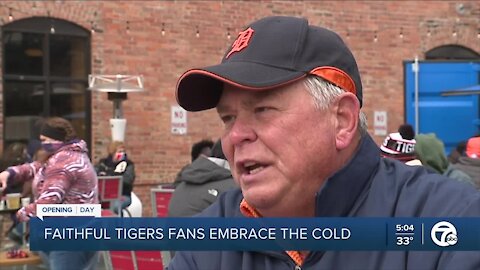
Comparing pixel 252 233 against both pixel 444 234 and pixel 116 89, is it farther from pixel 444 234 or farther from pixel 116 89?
pixel 116 89

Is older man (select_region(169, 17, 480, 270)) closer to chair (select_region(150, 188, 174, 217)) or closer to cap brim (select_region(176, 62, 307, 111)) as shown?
cap brim (select_region(176, 62, 307, 111))

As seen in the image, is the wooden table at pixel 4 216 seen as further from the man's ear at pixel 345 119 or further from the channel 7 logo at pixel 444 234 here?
the channel 7 logo at pixel 444 234

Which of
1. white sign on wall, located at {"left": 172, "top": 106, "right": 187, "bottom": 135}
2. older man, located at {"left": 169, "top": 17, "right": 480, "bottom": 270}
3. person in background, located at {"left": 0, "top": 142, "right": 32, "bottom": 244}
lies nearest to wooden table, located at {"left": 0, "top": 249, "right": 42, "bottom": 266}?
person in background, located at {"left": 0, "top": 142, "right": 32, "bottom": 244}

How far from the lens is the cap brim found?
1.28m

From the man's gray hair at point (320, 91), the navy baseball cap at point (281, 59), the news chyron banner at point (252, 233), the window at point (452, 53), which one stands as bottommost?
the window at point (452, 53)

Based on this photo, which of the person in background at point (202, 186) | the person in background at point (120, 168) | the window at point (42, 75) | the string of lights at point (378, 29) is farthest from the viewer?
the string of lights at point (378, 29)

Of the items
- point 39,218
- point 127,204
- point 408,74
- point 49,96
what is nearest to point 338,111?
point 39,218

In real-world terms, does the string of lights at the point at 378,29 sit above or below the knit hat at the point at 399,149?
above

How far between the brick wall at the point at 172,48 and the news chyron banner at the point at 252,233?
9014mm

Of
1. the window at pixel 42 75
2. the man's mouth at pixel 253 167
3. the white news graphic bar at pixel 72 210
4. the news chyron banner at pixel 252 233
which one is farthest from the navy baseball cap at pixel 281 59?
the window at pixel 42 75

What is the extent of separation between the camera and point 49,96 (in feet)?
33.7

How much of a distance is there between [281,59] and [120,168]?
8053 mm

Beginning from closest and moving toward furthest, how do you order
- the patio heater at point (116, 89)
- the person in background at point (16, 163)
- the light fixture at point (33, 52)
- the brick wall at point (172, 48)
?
the person in background at point (16, 163) < the patio heater at point (116, 89) < the light fixture at point (33, 52) < the brick wall at point (172, 48)

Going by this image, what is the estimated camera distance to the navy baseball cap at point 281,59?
1294mm
